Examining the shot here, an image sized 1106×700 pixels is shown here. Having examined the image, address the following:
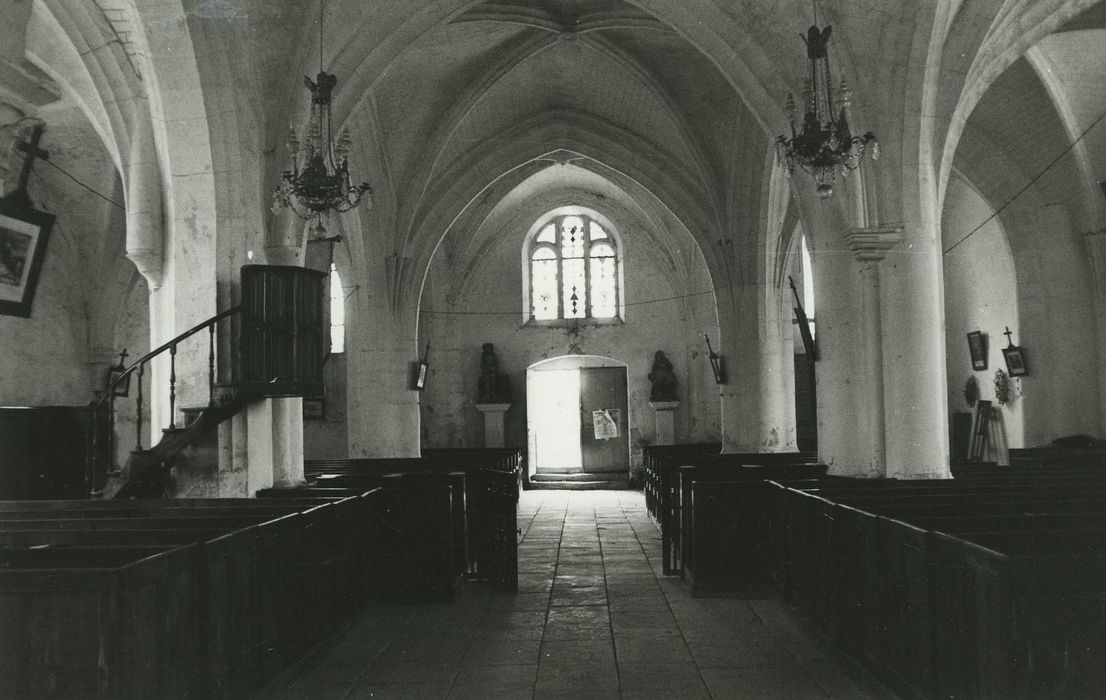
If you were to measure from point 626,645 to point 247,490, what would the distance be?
13.7 ft

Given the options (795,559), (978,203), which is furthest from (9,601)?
(978,203)

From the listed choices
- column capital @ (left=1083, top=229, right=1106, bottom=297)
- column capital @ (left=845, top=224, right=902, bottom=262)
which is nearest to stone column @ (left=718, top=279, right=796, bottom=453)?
column capital @ (left=1083, top=229, right=1106, bottom=297)

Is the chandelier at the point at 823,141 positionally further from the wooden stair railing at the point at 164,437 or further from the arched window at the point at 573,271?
the arched window at the point at 573,271

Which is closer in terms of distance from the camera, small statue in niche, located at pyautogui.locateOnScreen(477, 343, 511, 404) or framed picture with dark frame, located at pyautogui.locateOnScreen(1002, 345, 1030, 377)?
framed picture with dark frame, located at pyautogui.locateOnScreen(1002, 345, 1030, 377)

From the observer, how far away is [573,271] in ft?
70.5

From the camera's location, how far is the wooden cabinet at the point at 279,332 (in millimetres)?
7649

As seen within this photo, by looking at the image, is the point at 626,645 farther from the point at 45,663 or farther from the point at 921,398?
the point at 921,398

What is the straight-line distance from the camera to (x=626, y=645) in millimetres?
5664

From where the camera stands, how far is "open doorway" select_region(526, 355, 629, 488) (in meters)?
20.9

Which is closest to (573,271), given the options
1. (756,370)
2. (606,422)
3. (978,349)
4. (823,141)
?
(606,422)

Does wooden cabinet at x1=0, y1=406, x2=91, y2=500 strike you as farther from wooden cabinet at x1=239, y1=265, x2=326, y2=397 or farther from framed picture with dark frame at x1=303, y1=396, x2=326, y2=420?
framed picture with dark frame at x1=303, y1=396, x2=326, y2=420

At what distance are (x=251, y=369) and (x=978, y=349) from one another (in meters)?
12.4

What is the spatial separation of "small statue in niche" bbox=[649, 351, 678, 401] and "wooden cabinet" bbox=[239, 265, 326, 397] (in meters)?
13.0

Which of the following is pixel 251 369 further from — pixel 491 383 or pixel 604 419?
pixel 604 419
